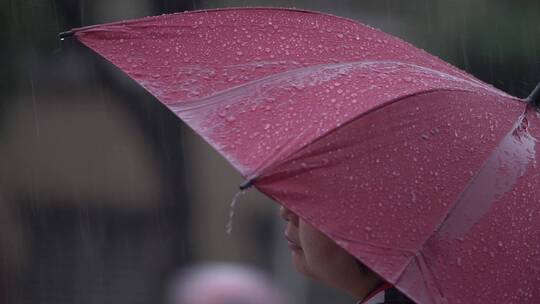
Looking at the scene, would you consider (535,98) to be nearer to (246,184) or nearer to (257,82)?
(257,82)

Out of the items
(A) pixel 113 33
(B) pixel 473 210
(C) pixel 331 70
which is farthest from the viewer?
(A) pixel 113 33

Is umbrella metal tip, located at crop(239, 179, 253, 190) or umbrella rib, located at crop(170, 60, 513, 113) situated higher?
umbrella rib, located at crop(170, 60, 513, 113)

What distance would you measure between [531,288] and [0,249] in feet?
14.9

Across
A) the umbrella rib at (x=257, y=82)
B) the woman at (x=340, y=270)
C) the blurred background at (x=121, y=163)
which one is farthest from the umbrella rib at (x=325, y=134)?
the blurred background at (x=121, y=163)

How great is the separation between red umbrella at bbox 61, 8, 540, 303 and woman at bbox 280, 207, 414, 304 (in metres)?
0.19

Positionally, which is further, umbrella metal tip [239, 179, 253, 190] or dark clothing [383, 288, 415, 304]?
dark clothing [383, 288, 415, 304]

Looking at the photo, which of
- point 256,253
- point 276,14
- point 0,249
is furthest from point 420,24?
point 276,14

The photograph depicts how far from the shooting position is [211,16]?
6.84 feet

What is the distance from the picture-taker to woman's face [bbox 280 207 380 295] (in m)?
1.81

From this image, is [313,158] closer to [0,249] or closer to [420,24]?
[420,24]

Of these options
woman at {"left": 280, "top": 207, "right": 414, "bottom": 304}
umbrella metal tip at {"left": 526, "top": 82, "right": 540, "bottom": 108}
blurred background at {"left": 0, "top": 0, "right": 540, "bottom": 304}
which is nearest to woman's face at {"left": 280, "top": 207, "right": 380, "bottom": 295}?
woman at {"left": 280, "top": 207, "right": 414, "bottom": 304}

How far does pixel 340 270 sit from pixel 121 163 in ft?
12.7

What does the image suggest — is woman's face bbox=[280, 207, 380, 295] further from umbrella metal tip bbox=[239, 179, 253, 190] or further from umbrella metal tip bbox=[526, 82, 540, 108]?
umbrella metal tip bbox=[526, 82, 540, 108]

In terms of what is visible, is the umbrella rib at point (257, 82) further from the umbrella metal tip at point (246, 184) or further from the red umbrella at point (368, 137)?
the umbrella metal tip at point (246, 184)
